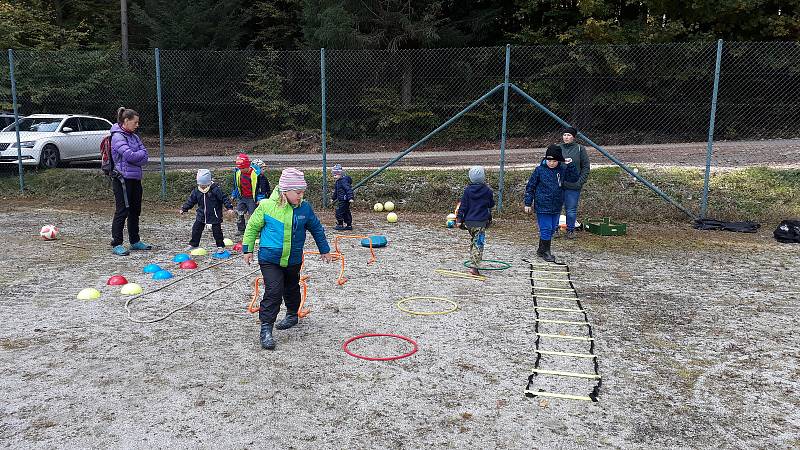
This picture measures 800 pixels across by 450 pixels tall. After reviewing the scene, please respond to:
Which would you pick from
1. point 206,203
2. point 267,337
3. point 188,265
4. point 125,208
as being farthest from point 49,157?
point 267,337

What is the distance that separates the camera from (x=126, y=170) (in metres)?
8.92

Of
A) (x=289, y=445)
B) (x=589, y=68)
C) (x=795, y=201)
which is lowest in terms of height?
(x=289, y=445)

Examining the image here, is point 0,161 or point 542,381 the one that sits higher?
point 0,161

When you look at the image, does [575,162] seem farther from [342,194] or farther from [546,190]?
[342,194]

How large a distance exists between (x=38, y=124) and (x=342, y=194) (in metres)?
9.75

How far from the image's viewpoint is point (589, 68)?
15.4 metres

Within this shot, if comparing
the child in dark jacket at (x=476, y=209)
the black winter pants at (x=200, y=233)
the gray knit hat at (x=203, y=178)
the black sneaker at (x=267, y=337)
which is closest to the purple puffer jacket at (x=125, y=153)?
the gray knit hat at (x=203, y=178)

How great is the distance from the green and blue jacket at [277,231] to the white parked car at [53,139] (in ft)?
35.1

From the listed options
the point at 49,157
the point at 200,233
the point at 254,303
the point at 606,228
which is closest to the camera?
the point at 254,303

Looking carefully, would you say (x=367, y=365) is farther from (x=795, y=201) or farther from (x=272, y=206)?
(x=795, y=201)

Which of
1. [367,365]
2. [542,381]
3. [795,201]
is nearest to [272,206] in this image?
[367,365]

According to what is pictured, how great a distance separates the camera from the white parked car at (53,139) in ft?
49.0

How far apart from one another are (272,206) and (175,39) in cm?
2302

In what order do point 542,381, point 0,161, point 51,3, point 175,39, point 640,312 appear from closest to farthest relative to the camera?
point 542,381
point 640,312
point 0,161
point 175,39
point 51,3
